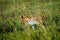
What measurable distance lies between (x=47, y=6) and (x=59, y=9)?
2.13ft

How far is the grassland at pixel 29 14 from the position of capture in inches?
190

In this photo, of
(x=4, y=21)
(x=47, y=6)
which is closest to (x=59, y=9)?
(x=47, y=6)

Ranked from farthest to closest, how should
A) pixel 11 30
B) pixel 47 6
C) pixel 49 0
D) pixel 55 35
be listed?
1. pixel 49 0
2. pixel 47 6
3. pixel 11 30
4. pixel 55 35

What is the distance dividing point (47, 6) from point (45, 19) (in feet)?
5.77

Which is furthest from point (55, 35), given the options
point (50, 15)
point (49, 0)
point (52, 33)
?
point (49, 0)

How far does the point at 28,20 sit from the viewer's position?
6.46m

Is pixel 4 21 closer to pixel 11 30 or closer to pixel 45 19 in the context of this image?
pixel 11 30

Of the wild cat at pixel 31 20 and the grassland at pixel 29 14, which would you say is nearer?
the grassland at pixel 29 14

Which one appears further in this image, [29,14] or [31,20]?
[29,14]

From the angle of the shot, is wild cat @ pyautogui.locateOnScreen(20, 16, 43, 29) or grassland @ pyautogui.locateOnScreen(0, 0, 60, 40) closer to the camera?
grassland @ pyautogui.locateOnScreen(0, 0, 60, 40)

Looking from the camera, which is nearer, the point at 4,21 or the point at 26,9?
the point at 4,21

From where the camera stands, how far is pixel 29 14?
7195 millimetres

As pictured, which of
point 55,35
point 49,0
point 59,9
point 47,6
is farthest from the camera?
point 49,0

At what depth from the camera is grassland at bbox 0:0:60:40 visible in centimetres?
484
